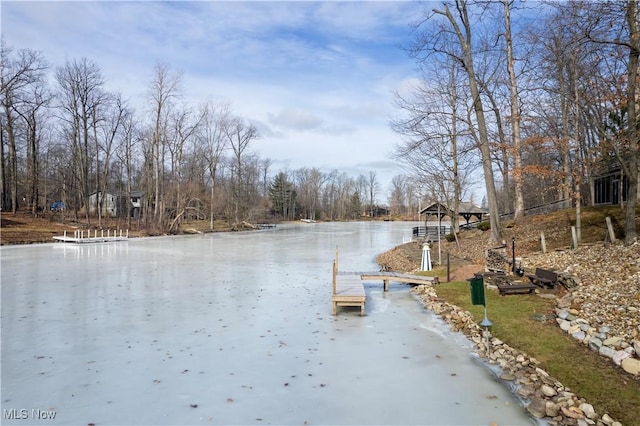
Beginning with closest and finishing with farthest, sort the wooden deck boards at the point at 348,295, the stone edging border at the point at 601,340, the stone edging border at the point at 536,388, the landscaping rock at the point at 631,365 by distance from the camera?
the stone edging border at the point at 536,388
the landscaping rock at the point at 631,365
the stone edging border at the point at 601,340
the wooden deck boards at the point at 348,295

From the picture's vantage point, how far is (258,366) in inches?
193

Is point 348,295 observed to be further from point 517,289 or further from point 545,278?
point 545,278

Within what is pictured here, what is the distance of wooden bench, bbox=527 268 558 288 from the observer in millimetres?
8039

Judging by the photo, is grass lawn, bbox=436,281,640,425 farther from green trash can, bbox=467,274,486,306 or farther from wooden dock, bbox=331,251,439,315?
wooden dock, bbox=331,251,439,315

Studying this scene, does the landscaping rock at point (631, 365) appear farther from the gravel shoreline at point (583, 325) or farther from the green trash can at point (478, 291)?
the green trash can at point (478, 291)

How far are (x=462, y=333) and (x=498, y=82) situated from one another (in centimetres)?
1566

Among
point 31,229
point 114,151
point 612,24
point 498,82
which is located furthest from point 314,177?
point 612,24

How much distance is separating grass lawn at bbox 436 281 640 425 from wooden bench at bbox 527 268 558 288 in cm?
53

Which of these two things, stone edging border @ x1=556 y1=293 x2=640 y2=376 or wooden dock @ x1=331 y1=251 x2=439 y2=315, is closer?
→ stone edging border @ x1=556 y1=293 x2=640 y2=376

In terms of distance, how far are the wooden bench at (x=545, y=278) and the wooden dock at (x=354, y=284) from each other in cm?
233

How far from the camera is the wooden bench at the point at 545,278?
8.04 m

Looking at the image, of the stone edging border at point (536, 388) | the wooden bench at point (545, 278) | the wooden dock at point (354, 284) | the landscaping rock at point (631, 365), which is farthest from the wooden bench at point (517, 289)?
the landscaping rock at point (631, 365)

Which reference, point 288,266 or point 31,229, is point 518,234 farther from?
point 31,229

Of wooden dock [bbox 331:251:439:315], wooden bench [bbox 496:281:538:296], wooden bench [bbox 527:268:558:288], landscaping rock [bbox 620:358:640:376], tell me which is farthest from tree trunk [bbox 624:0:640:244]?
landscaping rock [bbox 620:358:640:376]
